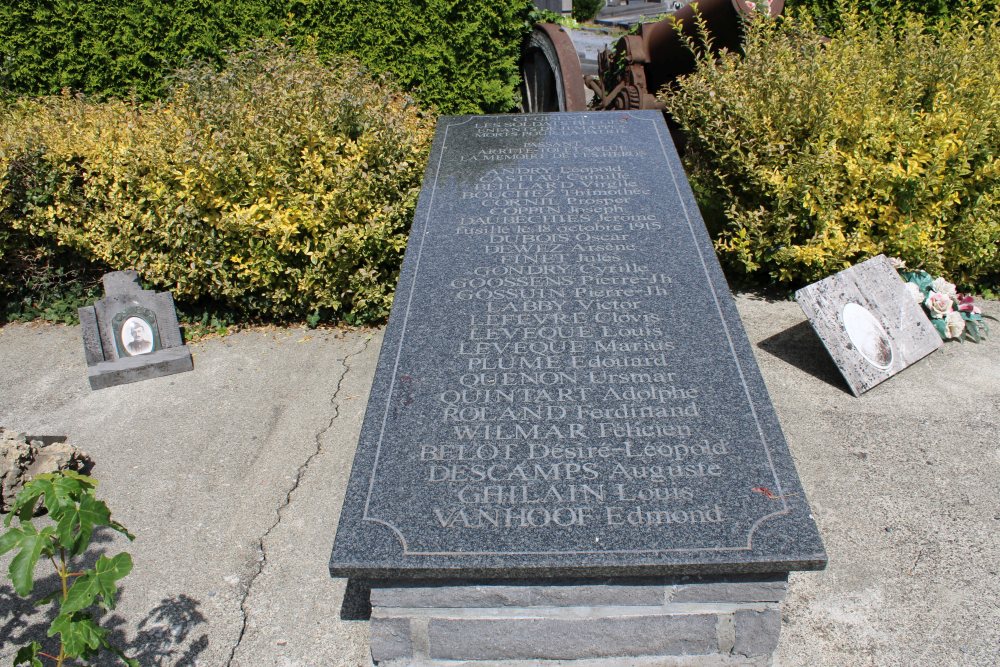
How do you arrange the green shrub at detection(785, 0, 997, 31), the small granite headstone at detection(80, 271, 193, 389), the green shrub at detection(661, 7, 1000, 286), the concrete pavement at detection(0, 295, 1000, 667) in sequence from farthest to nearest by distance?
the green shrub at detection(785, 0, 997, 31) < the green shrub at detection(661, 7, 1000, 286) < the small granite headstone at detection(80, 271, 193, 389) < the concrete pavement at detection(0, 295, 1000, 667)

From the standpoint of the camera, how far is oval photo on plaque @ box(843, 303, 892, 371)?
4.36 metres

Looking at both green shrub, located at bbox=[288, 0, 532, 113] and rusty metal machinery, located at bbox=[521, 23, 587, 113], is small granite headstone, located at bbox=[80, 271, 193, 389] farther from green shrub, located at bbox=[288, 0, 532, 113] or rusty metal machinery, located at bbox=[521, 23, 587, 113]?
rusty metal machinery, located at bbox=[521, 23, 587, 113]

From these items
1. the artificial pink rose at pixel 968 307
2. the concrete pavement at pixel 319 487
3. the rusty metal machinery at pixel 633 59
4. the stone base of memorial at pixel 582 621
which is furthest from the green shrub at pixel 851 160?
the stone base of memorial at pixel 582 621

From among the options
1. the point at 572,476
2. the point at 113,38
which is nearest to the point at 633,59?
the point at 113,38

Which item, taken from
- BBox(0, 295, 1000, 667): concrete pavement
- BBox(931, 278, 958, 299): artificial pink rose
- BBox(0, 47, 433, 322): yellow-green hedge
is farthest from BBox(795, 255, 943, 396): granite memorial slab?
BBox(0, 47, 433, 322): yellow-green hedge

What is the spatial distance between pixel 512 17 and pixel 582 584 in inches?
218

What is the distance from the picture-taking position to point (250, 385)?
182 inches

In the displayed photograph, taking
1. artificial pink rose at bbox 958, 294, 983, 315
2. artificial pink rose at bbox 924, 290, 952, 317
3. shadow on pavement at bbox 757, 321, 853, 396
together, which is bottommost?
shadow on pavement at bbox 757, 321, 853, 396

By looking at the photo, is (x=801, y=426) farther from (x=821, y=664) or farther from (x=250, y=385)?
(x=250, y=385)

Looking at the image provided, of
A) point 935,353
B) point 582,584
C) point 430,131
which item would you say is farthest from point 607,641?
point 430,131

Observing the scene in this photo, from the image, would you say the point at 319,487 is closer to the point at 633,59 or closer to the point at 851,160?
the point at 851,160

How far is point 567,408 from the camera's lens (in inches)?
114

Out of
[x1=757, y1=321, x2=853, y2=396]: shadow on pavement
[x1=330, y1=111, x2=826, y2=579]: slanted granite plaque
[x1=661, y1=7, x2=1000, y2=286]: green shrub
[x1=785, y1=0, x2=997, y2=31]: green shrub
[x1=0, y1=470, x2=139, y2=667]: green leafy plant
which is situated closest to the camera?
[x1=0, y1=470, x2=139, y2=667]: green leafy plant

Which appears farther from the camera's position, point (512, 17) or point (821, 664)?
point (512, 17)
